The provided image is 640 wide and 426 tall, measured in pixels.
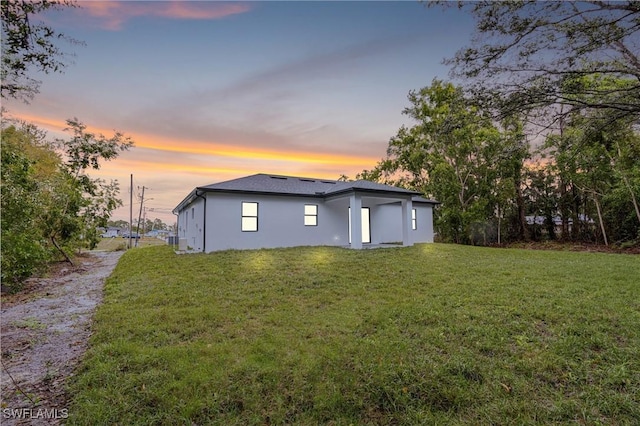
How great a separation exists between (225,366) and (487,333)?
3374mm

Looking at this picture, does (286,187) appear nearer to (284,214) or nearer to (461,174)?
(284,214)

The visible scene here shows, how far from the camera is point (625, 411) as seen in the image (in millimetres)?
2523

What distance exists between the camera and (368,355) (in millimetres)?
3543

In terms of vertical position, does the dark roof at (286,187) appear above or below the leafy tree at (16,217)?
above

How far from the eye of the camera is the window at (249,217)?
42.2ft

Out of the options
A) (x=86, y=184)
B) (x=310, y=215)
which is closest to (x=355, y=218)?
(x=310, y=215)

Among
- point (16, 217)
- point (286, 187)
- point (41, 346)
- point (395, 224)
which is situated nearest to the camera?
point (41, 346)

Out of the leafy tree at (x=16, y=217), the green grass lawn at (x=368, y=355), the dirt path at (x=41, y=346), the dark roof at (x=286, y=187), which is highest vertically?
the dark roof at (x=286, y=187)

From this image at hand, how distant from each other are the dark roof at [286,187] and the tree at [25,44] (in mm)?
8426

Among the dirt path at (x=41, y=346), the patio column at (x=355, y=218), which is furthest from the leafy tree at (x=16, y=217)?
the patio column at (x=355, y=218)

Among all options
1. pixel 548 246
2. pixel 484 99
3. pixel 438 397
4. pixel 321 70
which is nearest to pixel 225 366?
pixel 438 397

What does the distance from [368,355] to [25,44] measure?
17.1 feet

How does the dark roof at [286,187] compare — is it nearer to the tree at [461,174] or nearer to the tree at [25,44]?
the tree at [461,174]

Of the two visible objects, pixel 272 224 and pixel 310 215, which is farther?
pixel 310 215
